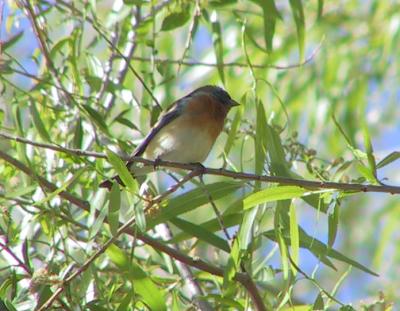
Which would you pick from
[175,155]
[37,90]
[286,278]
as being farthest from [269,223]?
[286,278]

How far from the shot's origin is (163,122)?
392 cm

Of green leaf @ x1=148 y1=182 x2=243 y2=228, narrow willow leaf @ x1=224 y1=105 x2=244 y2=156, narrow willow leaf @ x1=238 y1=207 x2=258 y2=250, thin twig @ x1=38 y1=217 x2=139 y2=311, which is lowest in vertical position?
narrow willow leaf @ x1=238 y1=207 x2=258 y2=250

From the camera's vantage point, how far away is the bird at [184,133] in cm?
391

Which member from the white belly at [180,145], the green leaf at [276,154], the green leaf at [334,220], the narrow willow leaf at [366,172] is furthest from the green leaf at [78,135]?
the narrow willow leaf at [366,172]

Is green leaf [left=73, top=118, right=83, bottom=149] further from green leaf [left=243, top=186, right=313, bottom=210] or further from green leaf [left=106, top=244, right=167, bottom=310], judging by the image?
green leaf [left=243, top=186, right=313, bottom=210]

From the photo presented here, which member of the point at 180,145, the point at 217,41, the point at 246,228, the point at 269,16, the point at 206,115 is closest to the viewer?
the point at 246,228

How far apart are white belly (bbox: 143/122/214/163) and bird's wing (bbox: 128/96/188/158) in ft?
0.12

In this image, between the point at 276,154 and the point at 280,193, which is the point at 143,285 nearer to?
the point at 280,193

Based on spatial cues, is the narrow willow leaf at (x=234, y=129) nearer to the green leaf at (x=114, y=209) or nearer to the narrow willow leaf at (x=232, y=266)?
the narrow willow leaf at (x=232, y=266)

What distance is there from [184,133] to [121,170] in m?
1.42

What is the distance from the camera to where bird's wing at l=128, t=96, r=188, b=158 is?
3698 millimetres

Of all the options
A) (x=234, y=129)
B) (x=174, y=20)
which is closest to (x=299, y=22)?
(x=174, y=20)

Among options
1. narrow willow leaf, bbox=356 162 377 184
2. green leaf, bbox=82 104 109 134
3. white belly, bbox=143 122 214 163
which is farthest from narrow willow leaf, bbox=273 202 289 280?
white belly, bbox=143 122 214 163

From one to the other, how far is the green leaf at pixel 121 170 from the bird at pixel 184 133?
4.04 feet
